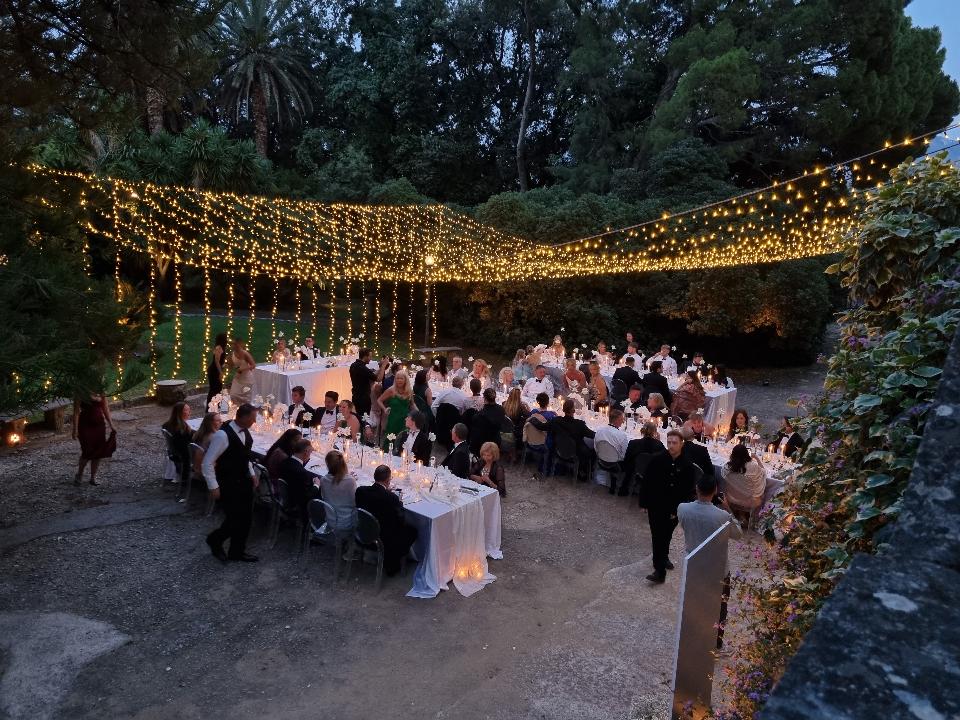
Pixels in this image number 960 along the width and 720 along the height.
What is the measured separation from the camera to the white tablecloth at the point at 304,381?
40.4ft

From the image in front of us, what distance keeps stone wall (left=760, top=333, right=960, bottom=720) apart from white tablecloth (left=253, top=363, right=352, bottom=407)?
1153cm

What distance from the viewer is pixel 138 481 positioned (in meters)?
8.77

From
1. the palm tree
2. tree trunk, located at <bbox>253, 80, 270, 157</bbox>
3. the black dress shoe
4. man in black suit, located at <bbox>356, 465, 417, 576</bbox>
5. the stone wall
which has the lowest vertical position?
the black dress shoe

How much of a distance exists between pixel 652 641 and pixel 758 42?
2119 cm

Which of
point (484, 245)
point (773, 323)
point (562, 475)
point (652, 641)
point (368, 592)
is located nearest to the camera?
point (652, 641)

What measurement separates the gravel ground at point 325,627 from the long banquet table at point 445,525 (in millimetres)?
194

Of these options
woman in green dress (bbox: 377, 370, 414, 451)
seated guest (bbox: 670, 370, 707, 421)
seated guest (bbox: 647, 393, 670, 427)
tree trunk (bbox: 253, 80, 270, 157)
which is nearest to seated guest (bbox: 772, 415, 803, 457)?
seated guest (bbox: 647, 393, 670, 427)

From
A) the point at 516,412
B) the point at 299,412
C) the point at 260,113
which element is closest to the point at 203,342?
the point at 260,113

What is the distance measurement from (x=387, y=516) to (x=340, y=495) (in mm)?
514

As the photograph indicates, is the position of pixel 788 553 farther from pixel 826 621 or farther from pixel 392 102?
pixel 392 102

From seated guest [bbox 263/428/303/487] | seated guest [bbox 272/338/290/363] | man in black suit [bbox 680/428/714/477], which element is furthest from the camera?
seated guest [bbox 272/338/290/363]

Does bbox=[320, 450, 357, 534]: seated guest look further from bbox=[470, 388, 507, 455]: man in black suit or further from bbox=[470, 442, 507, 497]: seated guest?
bbox=[470, 388, 507, 455]: man in black suit

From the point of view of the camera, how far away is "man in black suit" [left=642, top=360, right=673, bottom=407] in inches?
463

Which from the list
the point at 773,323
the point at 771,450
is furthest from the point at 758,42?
the point at 771,450
